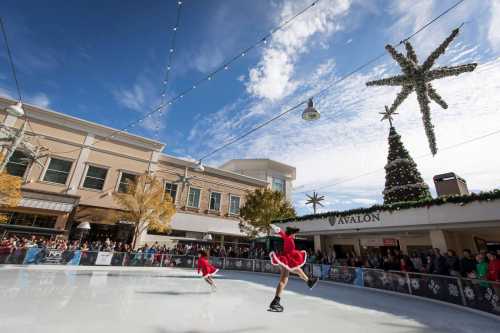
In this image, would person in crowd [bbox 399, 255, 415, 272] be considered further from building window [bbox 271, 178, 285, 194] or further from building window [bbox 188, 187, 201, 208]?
building window [bbox 271, 178, 285, 194]

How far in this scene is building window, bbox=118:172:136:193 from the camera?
22359 millimetres

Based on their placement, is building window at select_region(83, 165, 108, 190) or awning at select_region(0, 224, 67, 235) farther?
building window at select_region(83, 165, 108, 190)

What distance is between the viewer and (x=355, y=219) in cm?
1566

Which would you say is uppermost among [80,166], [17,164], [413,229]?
[80,166]

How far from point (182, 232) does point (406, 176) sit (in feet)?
66.8

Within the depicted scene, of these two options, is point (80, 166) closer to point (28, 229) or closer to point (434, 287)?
point (28, 229)

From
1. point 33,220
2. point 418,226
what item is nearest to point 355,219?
point 418,226

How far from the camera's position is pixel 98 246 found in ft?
55.6

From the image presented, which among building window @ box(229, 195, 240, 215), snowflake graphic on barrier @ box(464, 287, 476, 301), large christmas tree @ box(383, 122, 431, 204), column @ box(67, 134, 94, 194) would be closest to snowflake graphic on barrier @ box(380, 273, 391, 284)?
snowflake graphic on barrier @ box(464, 287, 476, 301)

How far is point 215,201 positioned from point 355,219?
55.6 ft

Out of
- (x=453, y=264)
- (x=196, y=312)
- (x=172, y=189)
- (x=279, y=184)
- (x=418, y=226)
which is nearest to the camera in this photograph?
(x=196, y=312)

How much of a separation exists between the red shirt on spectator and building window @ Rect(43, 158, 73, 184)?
25.7 meters

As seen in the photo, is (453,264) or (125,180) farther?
(125,180)

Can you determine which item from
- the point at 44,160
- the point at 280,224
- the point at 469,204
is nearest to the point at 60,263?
the point at 44,160
